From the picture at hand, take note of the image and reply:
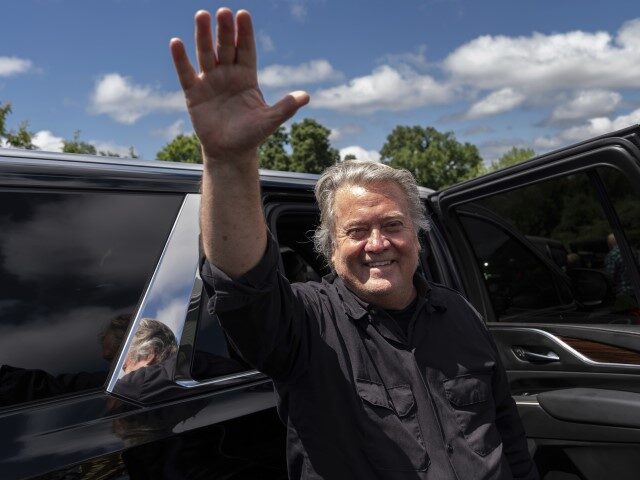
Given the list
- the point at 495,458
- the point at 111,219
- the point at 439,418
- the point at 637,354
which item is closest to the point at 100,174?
the point at 111,219

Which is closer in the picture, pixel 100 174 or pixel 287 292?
pixel 287 292

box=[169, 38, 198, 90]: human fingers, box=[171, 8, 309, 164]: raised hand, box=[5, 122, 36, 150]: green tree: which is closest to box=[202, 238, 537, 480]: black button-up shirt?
box=[171, 8, 309, 164]: raised hand

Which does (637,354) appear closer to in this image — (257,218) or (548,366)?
(548,366)

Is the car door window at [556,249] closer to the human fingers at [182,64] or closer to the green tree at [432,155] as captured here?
the human fingers at [182,64]

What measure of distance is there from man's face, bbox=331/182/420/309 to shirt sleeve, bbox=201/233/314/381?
251 millimetres

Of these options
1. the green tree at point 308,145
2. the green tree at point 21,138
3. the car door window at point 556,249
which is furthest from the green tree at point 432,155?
the car door window at point 556,249

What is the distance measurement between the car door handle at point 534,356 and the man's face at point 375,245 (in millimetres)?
960

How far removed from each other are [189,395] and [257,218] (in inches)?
21.8

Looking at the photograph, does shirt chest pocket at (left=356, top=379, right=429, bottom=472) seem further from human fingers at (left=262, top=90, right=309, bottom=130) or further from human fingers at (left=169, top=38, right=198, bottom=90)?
human fingers at (left=169, top=38, right=198, bottom=90)

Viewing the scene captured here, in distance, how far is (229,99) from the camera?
4.13 ft

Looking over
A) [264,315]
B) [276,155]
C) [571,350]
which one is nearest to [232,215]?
[264,315]

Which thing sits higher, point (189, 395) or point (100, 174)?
point (100, 174)

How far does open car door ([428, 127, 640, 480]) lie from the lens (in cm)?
218

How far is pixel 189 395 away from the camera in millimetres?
1614
